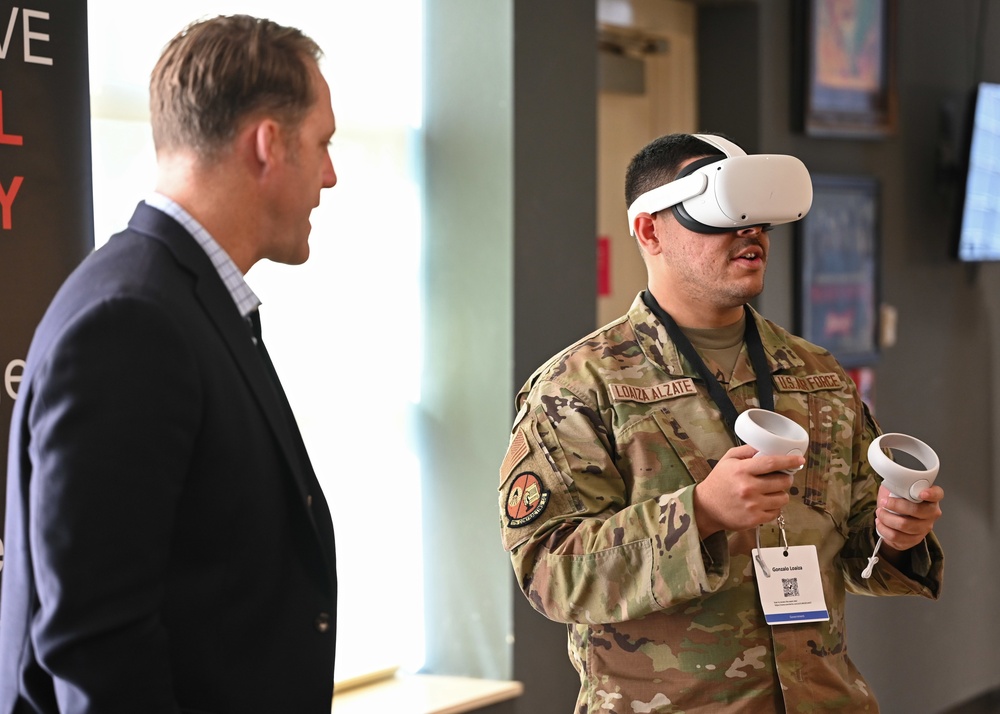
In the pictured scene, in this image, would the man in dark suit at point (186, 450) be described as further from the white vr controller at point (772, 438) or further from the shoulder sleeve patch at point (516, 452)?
the white vr controller at point (772, 438)

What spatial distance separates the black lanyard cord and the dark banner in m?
1.01

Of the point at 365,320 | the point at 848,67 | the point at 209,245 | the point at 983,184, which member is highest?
the point at 848,67

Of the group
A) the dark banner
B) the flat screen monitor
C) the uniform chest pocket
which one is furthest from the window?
the flat screen monitor

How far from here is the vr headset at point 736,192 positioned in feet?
5.93

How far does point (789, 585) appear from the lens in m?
1.74

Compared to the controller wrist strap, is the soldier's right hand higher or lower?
higher

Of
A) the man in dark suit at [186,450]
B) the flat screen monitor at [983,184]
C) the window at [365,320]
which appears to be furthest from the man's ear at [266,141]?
the flat screen monitor at [983,184]

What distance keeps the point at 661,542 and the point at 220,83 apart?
0.85 metres

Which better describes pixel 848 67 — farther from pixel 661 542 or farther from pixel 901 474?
pixel 661 542

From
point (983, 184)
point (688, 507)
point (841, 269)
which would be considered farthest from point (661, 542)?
point (983, 184)

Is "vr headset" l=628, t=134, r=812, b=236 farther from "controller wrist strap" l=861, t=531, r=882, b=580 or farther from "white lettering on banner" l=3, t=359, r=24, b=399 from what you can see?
"white lettering on banner" l=3, t=359, r=24, b=399

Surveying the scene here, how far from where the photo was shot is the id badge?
1725 mm

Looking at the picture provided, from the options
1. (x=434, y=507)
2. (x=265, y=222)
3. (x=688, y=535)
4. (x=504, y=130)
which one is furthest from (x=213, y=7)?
(x=688, y=535)

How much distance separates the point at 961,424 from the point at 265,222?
160 inches
